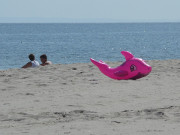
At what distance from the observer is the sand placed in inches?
248

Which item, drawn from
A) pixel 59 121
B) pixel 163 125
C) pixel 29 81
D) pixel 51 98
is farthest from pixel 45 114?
pixel 29 81

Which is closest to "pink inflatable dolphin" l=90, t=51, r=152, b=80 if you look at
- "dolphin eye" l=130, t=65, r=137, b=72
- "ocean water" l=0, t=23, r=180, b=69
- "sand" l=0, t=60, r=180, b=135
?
"dolphin eye" l=130, t=65, r=137, b=72

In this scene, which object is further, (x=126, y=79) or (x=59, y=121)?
(x=126, y=79)

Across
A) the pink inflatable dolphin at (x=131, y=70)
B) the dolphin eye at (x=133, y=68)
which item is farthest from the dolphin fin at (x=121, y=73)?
the dolphin eye at (x=133, y=68)

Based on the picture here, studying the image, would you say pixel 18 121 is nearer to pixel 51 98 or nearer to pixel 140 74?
pixel 51 98

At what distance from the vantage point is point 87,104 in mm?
7973

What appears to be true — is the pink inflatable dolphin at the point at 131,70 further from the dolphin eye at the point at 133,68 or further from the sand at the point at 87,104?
the sand at the point at 87,104

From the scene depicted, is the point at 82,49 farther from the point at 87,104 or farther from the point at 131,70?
the point at 87,104

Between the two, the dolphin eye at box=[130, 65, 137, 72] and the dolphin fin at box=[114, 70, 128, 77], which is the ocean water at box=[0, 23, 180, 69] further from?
the dolphin eye at box=[130, 65, 137, 72]

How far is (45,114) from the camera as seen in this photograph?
23.7 ft

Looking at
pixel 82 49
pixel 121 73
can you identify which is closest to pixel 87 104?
pixel 121 73

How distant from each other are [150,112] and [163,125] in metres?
0.90

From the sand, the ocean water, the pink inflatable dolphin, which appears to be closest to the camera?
the sand

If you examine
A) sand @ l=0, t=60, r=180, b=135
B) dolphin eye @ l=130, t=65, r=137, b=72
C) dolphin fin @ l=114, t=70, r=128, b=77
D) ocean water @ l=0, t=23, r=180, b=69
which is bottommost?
ocean water @ l=0, t=23, r=180, b=69
